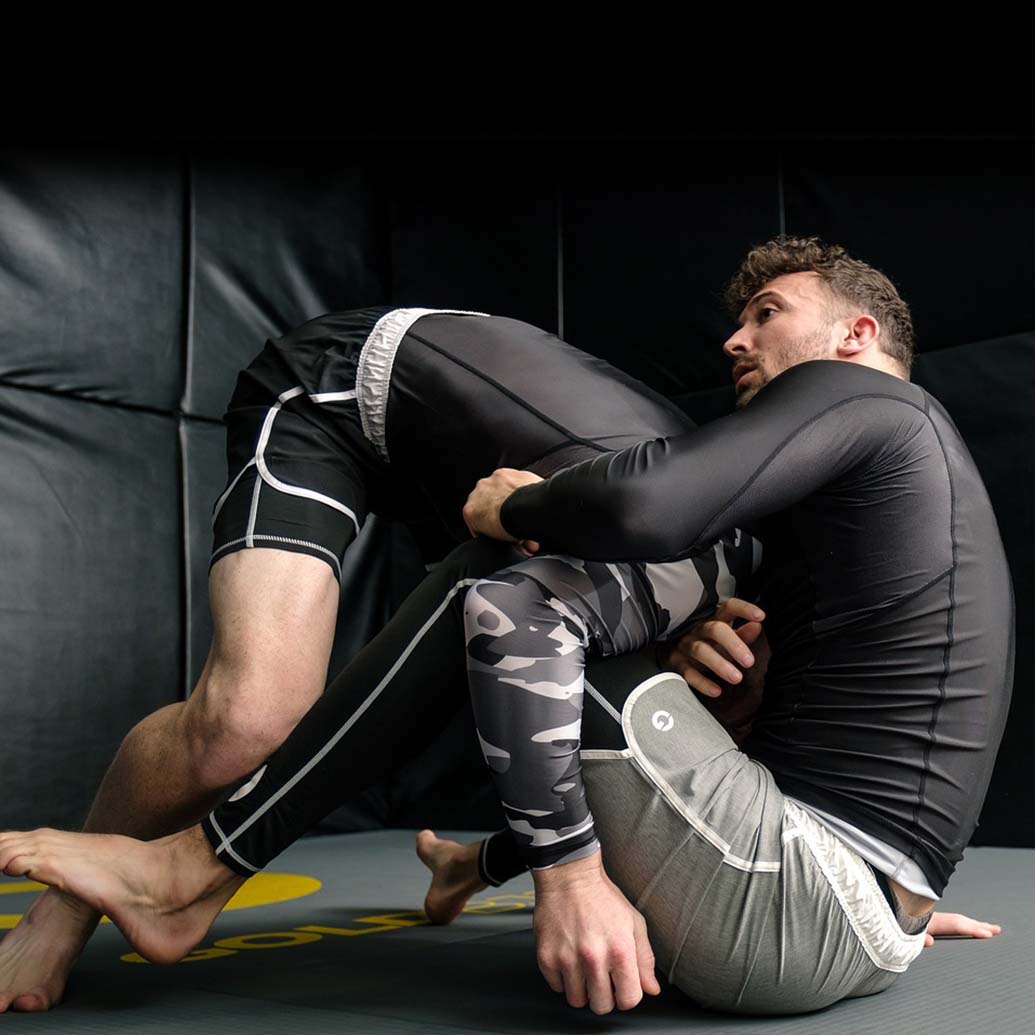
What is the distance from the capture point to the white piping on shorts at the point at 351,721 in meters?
1.16

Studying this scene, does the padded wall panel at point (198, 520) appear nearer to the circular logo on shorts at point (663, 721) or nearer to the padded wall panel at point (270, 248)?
the padded wall panel at point (270, 248)

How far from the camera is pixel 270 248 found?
12.3 feet

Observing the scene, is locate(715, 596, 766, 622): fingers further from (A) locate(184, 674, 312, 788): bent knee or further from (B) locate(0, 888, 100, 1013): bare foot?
(B) locate(0, 888, 100, 1013): bare foot

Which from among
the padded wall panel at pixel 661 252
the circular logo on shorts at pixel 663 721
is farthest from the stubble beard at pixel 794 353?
the padded wall panel at pixel 661 252

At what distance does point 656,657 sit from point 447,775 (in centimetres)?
235

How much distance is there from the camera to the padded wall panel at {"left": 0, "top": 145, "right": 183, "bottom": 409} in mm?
3090

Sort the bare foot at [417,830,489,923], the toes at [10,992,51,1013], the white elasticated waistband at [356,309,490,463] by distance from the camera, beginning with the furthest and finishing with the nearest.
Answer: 1. the bare foot at [417,830,489,923]
2. the white elasticated waistband at [356,309,490,463]
3. the toes at [10,992,51,1013]

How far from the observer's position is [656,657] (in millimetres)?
1396

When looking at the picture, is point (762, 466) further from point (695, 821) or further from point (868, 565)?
point (695, 821)

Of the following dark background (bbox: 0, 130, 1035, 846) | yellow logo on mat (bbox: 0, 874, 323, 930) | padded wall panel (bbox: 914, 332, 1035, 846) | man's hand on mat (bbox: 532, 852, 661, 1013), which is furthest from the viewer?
dark background (bbox: 0, 130, 1035, 846)

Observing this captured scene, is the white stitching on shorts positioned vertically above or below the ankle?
above

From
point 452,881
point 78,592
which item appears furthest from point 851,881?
point 78,592

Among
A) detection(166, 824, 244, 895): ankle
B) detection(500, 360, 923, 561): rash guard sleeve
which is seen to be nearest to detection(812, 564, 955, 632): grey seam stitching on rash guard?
detection(500, 360, 923, 561): rash guard sleeve

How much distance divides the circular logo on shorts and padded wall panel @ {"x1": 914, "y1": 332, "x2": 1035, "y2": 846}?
6.67ft
